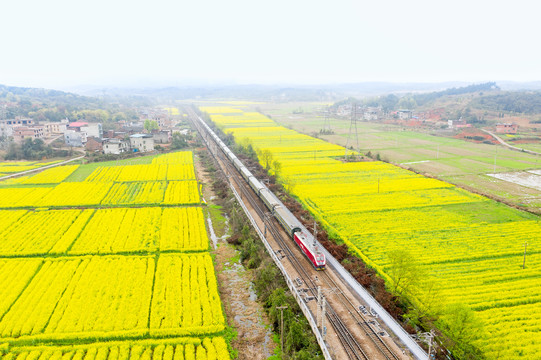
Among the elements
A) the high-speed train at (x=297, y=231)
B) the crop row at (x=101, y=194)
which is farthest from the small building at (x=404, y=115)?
the high-speed train at (x=297, y=231)

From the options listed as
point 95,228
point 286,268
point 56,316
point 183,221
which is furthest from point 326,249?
point 95,228

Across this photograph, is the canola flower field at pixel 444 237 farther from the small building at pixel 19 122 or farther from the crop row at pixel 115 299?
the small building at pixel 19 122

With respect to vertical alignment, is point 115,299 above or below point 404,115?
below

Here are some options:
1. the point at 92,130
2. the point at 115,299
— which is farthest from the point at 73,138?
the point at 115,299

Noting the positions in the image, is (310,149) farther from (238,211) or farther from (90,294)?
(90,294)

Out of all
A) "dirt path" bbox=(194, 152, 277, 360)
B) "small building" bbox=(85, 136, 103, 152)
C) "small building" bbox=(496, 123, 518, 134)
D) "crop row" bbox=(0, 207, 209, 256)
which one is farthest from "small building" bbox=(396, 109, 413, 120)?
"dirt path" bbox=(194, 152, 277, 360)

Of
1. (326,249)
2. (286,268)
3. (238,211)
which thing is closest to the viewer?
(286,268)

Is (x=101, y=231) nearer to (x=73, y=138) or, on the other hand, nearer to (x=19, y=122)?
(x=73, y=138)
